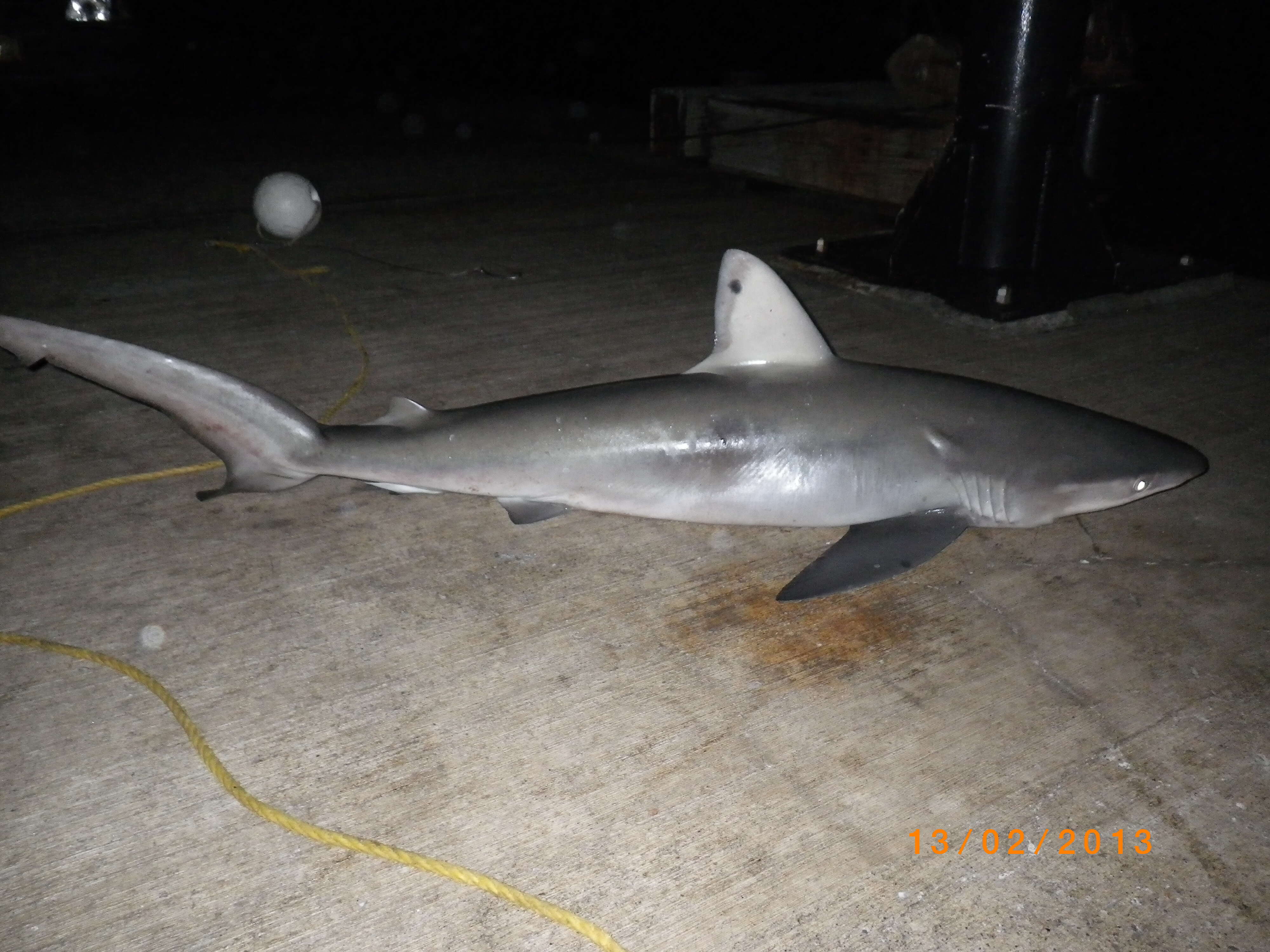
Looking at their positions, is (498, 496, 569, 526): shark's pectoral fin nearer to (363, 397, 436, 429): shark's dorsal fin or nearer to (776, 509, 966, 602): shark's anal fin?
(363, 397, 436, 429): shark's dorsal fin

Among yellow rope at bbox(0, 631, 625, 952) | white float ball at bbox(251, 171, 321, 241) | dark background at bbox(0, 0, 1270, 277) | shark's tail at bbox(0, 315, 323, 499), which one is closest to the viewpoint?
yellow rope at bbox(0, 631, 625, 952)

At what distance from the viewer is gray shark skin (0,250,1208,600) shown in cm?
249

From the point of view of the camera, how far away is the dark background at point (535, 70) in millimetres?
10547

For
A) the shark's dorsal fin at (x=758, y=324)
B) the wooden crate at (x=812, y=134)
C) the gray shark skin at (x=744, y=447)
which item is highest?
the wooden crate at (x=812, y=134)

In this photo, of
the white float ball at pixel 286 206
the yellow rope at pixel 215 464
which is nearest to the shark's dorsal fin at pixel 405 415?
the yellow rope at pixel 215 464

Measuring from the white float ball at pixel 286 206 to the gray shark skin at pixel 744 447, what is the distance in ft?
12.4

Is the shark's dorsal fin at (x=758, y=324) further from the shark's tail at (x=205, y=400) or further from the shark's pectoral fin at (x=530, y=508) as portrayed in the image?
the shark's tail at (x=205, y=400)

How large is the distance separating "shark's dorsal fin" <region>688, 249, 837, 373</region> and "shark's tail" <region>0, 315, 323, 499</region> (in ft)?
3.42

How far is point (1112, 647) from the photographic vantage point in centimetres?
233

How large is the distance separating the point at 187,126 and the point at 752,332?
10.3 meters
